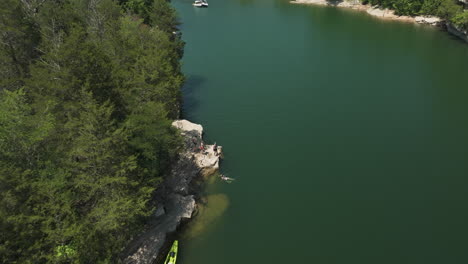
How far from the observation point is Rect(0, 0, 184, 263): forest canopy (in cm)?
2119

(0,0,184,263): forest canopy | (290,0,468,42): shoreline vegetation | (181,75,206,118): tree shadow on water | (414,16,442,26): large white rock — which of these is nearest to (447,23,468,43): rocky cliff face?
(290,0,468,42): shoreline vegetation

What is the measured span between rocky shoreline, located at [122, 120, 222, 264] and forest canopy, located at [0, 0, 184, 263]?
5.39ft

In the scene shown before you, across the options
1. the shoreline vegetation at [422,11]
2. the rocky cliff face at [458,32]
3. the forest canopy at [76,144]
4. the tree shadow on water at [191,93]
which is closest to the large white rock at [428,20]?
the shoreline vegetation at [422,11]

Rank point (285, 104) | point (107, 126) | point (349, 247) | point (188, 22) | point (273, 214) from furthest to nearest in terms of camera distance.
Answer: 1. point (188, 22)
2. point (285, 104)
3. point (273, 214)
4. point (349, 247)
5. point (107, 126)

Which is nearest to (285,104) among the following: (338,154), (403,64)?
(338,154)

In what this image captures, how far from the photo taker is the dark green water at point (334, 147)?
31000mm

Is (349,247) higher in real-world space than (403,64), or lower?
lower

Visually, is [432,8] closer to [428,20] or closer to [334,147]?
[428,20]

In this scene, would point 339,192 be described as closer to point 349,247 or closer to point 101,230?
point 349,247

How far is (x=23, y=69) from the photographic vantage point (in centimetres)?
3756

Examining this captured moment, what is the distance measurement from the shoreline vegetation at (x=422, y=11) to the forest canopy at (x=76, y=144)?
262ft

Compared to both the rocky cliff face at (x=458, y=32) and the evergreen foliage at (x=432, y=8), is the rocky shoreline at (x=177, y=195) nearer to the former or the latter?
the evergreen foliage at (x=432, y=8)

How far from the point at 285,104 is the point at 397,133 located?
16985 mm

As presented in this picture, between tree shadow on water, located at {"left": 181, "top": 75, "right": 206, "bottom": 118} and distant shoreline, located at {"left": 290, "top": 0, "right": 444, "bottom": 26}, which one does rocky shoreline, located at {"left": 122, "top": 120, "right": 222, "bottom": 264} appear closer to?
tree shadow on water, located at {"left": 181, "top": 75, "right": 206, "bottom": 118}
